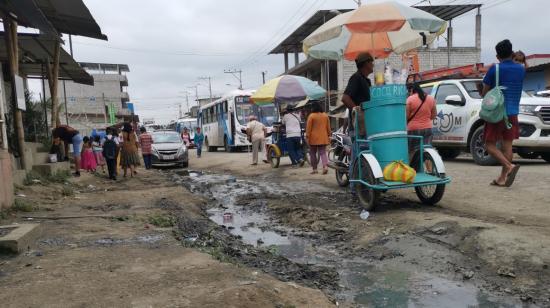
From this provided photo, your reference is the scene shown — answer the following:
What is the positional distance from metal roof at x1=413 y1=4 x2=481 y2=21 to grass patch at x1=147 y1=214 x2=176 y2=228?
24.0 m

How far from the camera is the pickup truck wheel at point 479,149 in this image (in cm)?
930

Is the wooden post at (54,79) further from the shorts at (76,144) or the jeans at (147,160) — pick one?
the jeans at (147,160)

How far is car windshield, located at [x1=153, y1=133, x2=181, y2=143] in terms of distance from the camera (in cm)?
1701

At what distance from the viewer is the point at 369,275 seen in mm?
3818

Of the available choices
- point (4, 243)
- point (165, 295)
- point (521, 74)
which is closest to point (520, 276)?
point (165, 295)

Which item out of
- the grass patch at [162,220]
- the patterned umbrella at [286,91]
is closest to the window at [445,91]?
the patterned umbrella at [286,91]

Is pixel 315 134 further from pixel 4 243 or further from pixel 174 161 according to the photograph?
pixel 174 161

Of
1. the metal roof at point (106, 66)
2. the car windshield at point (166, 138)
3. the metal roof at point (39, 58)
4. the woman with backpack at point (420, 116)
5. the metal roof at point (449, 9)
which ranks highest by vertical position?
the metal roof at point (106, 66)

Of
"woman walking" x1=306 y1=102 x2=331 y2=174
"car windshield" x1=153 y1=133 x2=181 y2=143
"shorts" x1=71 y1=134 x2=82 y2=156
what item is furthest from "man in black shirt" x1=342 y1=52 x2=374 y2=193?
"car windshield" x1=153 y1=133 x2=181 y2=143

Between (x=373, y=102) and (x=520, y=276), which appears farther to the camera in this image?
(x=373, y=102)

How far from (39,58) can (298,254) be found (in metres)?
11.3

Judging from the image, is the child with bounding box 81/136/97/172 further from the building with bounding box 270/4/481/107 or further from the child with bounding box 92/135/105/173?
the building with bounding box 270/4/481/107

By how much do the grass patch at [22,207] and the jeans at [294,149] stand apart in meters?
7.17

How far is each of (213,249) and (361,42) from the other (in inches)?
222
